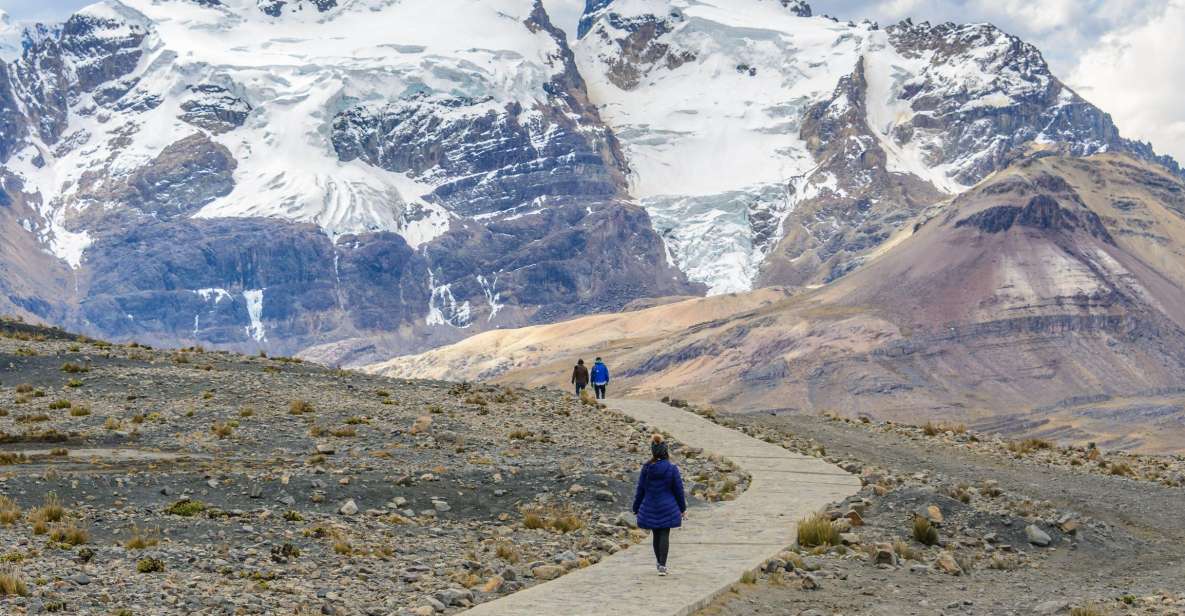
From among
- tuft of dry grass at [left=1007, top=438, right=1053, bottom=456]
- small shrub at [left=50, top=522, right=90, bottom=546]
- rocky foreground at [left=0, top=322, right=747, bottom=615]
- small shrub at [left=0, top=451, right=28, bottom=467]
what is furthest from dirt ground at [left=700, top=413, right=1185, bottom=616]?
small shrub at [left=0, top=451, right=28, bottom=467]

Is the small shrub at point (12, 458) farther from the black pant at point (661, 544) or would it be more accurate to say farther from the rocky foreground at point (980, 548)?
the rocky foreground at point (980, 548)

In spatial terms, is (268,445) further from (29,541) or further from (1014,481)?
(1014,481)

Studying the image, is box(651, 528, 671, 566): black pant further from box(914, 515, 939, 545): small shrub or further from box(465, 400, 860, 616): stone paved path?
box(914, 515, 939, 545): small shrub

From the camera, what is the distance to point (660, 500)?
26547 millimetres

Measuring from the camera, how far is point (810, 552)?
29203 millimetres

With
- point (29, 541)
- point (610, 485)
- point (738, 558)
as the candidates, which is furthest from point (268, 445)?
point (738, 558)

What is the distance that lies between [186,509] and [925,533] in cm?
1441

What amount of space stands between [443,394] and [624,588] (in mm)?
29220

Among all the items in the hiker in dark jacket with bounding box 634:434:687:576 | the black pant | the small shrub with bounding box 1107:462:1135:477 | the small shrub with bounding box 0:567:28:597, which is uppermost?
the hiker in dark jacket with bounding box 634:434:687:576

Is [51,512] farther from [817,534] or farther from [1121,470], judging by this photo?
[1121,470]

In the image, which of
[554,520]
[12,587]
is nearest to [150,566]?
[12,587]

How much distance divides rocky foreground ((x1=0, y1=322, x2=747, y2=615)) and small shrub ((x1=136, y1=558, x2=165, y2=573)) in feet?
0.13

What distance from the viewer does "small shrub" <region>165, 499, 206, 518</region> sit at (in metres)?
30.3

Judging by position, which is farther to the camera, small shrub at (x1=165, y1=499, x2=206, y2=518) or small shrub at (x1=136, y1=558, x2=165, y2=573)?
small shrub at (x1=165, y1=499, x2=206, y2=518)
